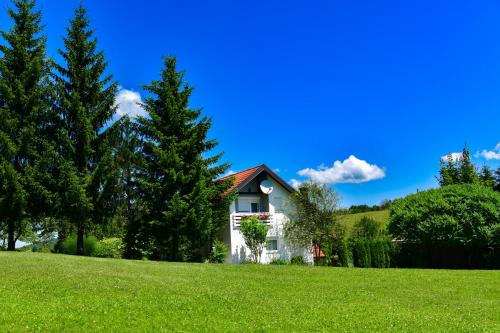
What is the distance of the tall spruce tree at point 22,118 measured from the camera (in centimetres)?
2467

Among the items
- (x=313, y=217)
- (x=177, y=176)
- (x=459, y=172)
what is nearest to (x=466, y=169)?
(x=459, y=172)

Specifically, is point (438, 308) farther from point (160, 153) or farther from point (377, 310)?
point (160, 153)

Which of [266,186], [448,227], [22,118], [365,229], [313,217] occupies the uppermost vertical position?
[22,118]

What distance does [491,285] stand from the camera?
55.6 feet

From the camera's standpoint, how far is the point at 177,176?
27.1 meters

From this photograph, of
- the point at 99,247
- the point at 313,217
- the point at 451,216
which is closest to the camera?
the point at 451,216

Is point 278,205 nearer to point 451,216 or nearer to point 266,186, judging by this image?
point 266,186

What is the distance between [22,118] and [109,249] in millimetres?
10929

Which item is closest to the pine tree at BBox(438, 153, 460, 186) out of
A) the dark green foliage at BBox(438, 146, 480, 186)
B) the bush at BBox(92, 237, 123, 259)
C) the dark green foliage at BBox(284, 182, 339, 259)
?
the dark green foliage at BBox(438, 146, 480, 186)

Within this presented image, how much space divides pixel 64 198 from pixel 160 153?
597 cm

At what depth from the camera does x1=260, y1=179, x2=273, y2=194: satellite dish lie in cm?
3288

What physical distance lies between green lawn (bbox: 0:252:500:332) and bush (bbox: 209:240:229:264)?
11.3 meters

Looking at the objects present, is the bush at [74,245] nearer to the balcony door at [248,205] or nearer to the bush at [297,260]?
the balcony door at [248,205]

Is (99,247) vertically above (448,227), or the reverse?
(448,227)
